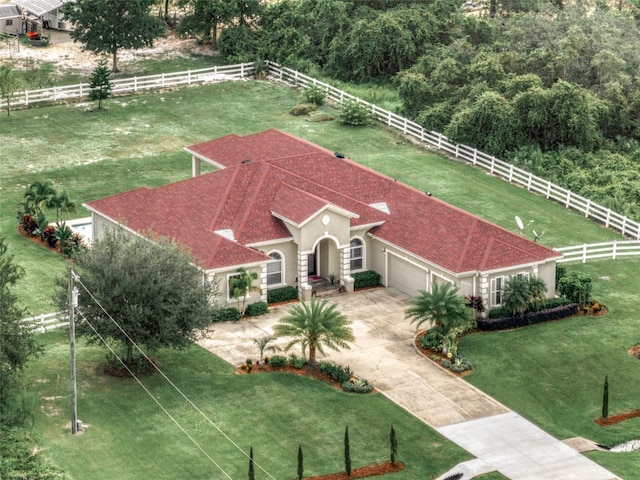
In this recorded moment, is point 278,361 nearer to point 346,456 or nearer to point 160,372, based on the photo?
point 160,372

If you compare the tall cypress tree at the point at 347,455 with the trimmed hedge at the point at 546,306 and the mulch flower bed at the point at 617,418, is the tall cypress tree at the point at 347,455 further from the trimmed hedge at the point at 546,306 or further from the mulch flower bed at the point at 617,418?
the trimmed hedge at the point at 546,306

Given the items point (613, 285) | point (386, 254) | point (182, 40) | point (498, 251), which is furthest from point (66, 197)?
point (182, 40)

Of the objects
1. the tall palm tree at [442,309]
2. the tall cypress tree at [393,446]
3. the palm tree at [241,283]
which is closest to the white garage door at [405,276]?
the tall palm tree at [442,309]

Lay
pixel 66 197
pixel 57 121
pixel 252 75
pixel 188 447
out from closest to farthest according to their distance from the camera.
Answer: pixel 188 447
pixel 66 197
pixel 57 121
pixel 252 75

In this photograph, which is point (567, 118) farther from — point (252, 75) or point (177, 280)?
point (177, 280)

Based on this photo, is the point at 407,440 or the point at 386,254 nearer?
the point at 407,440

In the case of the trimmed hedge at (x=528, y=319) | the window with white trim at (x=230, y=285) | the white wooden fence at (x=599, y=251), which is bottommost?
the trimmed hedge at (x=528, y=319)

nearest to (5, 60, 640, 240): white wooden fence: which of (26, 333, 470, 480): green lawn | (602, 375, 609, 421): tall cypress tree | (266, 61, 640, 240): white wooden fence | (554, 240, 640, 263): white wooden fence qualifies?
(266, 61, 640, 240): white wooden fence
